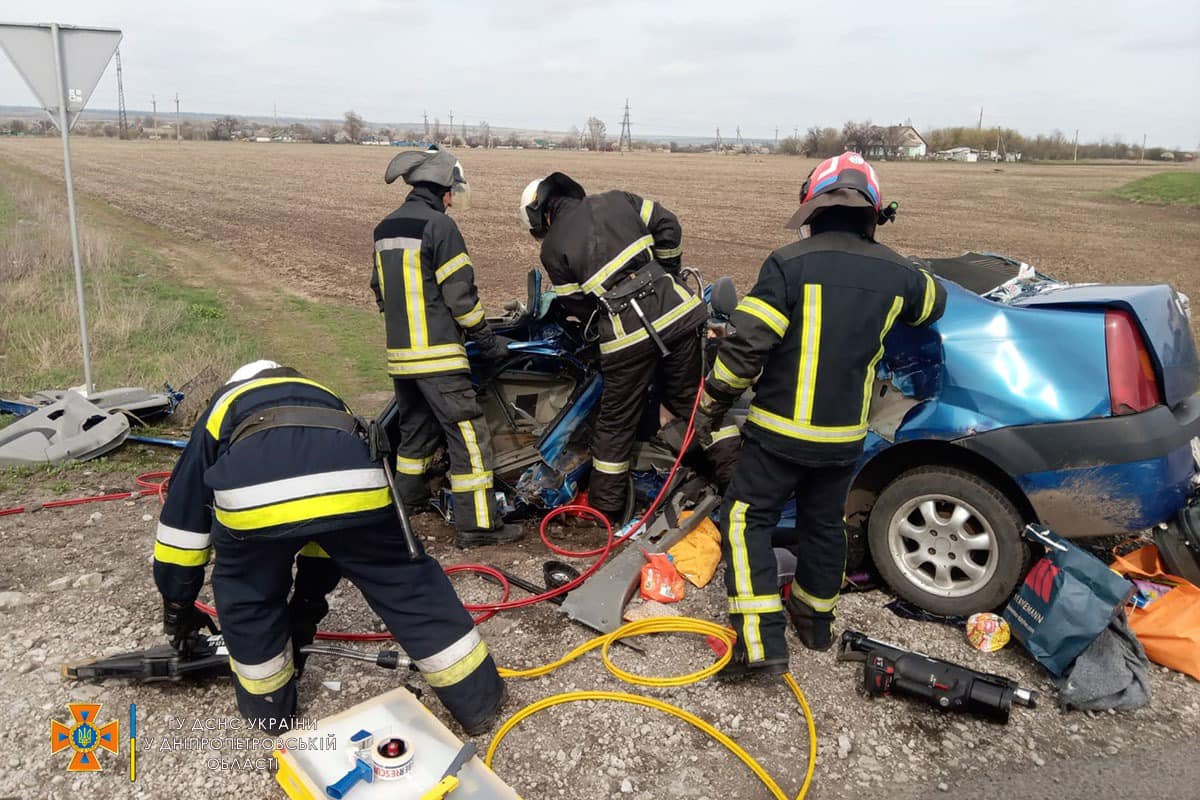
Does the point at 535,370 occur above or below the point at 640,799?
above

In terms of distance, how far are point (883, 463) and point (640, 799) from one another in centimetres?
173

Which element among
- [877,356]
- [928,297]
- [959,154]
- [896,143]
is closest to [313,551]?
[877,356]

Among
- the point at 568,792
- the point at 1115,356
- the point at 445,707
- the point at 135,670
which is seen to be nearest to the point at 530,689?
the point at 445,707

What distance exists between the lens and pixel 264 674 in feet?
9.11

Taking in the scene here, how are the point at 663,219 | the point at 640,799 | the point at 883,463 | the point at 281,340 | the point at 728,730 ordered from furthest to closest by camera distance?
the point at 281,340, the point at 663,219, the point at 883,463, the point at 728,730, the point at 640,799

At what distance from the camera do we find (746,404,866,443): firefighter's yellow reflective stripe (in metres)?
3.07

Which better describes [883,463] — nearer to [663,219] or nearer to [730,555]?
[730,555]

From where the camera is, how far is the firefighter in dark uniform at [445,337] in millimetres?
4258

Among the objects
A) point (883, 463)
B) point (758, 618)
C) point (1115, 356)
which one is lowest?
point (758, 618)

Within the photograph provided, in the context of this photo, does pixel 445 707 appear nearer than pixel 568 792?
No

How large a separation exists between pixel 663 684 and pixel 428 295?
2.24 meters

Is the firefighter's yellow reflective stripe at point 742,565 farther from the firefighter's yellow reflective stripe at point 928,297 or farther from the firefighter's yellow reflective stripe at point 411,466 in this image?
the firefighter's yellow reflective stripe at point 411,466

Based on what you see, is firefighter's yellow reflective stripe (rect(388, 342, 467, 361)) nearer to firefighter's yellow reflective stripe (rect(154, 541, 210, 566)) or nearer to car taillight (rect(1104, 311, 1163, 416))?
firefighter's yellow reflective stripe (rect(154, 541, 210, 566))

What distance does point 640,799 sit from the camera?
257cm
